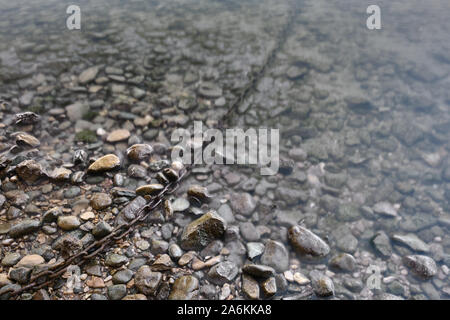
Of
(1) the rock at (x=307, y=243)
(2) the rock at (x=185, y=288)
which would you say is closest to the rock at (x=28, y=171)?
(2) the rock at (x=185, y=288)

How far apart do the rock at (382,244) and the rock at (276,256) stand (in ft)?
2.88

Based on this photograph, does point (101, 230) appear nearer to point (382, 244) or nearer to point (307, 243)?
point (307, 243)

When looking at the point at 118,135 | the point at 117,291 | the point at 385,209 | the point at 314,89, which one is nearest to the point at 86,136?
the point at 118,135

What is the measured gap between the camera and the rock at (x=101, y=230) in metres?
2.16

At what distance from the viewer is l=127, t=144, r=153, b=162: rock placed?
285 cm

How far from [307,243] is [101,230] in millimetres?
1656

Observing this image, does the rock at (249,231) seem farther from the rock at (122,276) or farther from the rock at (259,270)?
the rock at (122,276)

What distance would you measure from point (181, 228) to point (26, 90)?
3001 millimetres

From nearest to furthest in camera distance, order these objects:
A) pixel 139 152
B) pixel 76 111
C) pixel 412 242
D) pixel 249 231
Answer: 1. pixel 249 231
2. pixel 412 242
3. pixel 139 152
4. pixel 76 111

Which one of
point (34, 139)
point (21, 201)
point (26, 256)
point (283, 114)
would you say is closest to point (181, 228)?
point (26, 256)

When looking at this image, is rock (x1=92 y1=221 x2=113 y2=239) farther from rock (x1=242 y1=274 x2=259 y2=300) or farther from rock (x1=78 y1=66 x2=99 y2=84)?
rock (x1=78 y1=66 x2=99 y2=84)

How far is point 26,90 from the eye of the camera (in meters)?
3.72

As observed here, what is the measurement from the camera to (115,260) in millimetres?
2062

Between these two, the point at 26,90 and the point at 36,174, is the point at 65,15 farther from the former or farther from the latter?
the point at 36,174
